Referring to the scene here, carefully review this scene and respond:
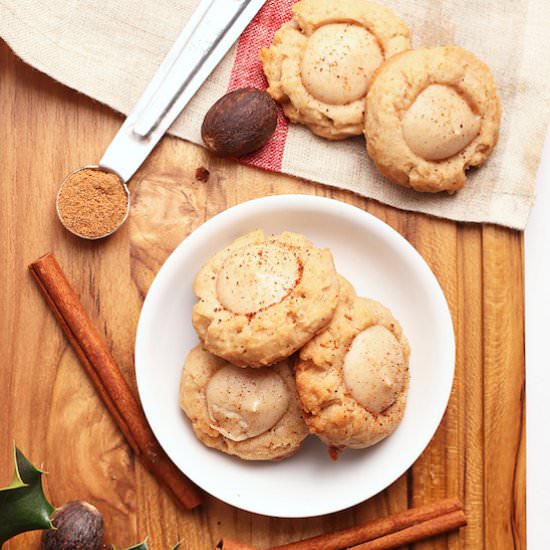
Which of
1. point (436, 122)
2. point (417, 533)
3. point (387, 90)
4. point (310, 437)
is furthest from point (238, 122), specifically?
point (417, 533)

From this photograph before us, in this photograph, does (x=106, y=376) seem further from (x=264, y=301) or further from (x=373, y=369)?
(x=373, y=369)

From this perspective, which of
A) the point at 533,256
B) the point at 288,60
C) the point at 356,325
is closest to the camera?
the point at 356,325

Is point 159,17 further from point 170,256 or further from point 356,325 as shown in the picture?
point 356,325

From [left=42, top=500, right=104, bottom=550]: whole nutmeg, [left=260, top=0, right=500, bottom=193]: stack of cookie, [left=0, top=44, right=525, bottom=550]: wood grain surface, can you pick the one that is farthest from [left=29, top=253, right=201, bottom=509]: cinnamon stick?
[left=260, top=0, right=500, bottom=193]: stack of cookie

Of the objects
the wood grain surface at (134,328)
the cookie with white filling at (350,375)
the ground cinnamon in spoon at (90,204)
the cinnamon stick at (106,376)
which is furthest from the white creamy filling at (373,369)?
the ground cinnamon in spoon at (90,204)

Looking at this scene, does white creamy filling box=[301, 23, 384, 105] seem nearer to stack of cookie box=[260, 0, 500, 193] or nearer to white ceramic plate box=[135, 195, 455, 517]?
stack of cookie box=[260, 0, 500, 193]

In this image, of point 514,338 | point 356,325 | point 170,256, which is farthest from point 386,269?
point 170,256
